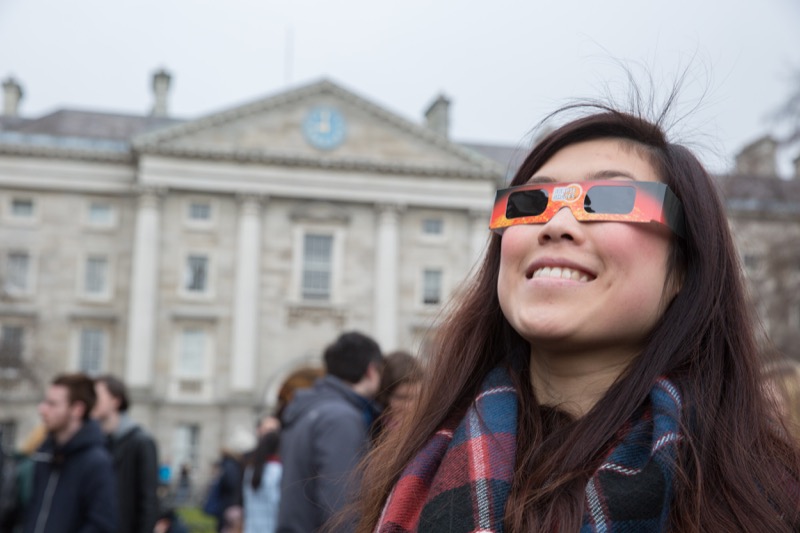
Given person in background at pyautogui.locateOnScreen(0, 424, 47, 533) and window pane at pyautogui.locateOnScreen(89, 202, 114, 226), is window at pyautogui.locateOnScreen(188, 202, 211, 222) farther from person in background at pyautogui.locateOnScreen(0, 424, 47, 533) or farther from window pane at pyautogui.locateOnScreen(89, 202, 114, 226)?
person in background at pyautogui.locateOnScreen(0, 424, 47, 533)

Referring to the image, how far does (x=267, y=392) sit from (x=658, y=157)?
36793mm

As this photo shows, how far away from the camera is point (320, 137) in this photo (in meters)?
40.4

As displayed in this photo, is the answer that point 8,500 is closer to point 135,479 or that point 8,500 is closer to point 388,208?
point 135,479

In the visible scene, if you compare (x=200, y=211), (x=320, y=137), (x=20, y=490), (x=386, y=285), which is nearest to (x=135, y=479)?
(x=20, y=490)

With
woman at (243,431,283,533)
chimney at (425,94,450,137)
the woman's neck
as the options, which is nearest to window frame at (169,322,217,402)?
chimney at (425,94,450,137)

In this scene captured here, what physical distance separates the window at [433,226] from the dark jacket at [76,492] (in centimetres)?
3457

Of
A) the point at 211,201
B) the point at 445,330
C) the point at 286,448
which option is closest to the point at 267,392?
the point at 211,201

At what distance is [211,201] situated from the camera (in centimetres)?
3925

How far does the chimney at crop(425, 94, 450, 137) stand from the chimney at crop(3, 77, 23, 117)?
21.0m

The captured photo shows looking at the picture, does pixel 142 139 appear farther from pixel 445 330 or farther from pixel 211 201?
pixel 445 330

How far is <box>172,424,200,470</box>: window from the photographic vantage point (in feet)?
123

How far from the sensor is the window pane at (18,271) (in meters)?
39.1

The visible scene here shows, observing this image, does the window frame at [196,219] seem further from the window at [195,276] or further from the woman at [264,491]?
the woman at [264,491]

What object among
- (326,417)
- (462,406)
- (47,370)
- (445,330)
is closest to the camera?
(462,406)
